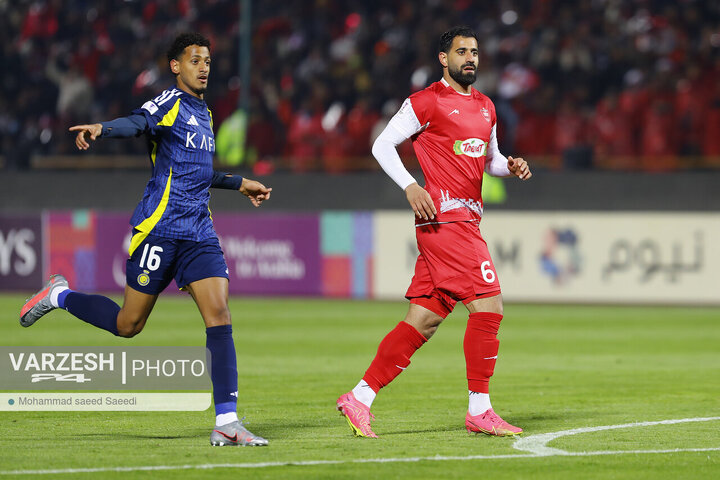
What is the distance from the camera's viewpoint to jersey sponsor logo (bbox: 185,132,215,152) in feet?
22.2

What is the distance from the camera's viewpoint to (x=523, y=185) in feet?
62.1

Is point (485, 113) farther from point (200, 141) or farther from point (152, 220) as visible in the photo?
point (152, 220)

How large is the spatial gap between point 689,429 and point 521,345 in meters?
5.90

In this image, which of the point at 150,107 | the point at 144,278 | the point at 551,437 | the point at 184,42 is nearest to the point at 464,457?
the point at 551,437

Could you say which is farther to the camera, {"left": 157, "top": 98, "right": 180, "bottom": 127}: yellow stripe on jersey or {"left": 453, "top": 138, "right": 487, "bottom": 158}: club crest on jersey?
{"left": 453, "top": 138, "right": 487, "bottom": 158}: club crest on jersey

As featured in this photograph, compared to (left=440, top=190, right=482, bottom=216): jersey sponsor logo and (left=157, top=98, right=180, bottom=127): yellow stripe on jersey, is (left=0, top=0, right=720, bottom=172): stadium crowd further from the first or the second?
(left=157, top=98, right=180, bottom=127): yellow stripe on jersey

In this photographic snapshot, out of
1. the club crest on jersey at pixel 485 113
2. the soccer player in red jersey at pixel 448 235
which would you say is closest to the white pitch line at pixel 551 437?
the soccer player in red jersey at pixel 448 235

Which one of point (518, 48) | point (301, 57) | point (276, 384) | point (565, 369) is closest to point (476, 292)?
point (276, 384)

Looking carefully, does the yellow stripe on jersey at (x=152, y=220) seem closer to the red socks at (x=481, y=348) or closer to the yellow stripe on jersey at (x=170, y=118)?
the yellow stripe on jersey at (x=170, y=118)

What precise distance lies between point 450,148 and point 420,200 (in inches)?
17.4

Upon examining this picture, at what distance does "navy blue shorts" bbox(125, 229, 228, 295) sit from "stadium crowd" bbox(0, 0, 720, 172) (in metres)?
12.1

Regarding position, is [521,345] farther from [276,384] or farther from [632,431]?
[632,431]

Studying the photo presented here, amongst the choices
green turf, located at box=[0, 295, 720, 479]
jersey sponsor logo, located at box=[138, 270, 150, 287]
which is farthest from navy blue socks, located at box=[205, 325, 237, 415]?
jersey sponsor logo, located at box=[138, 270, 150, 287]

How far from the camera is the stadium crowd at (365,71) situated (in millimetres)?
18469
